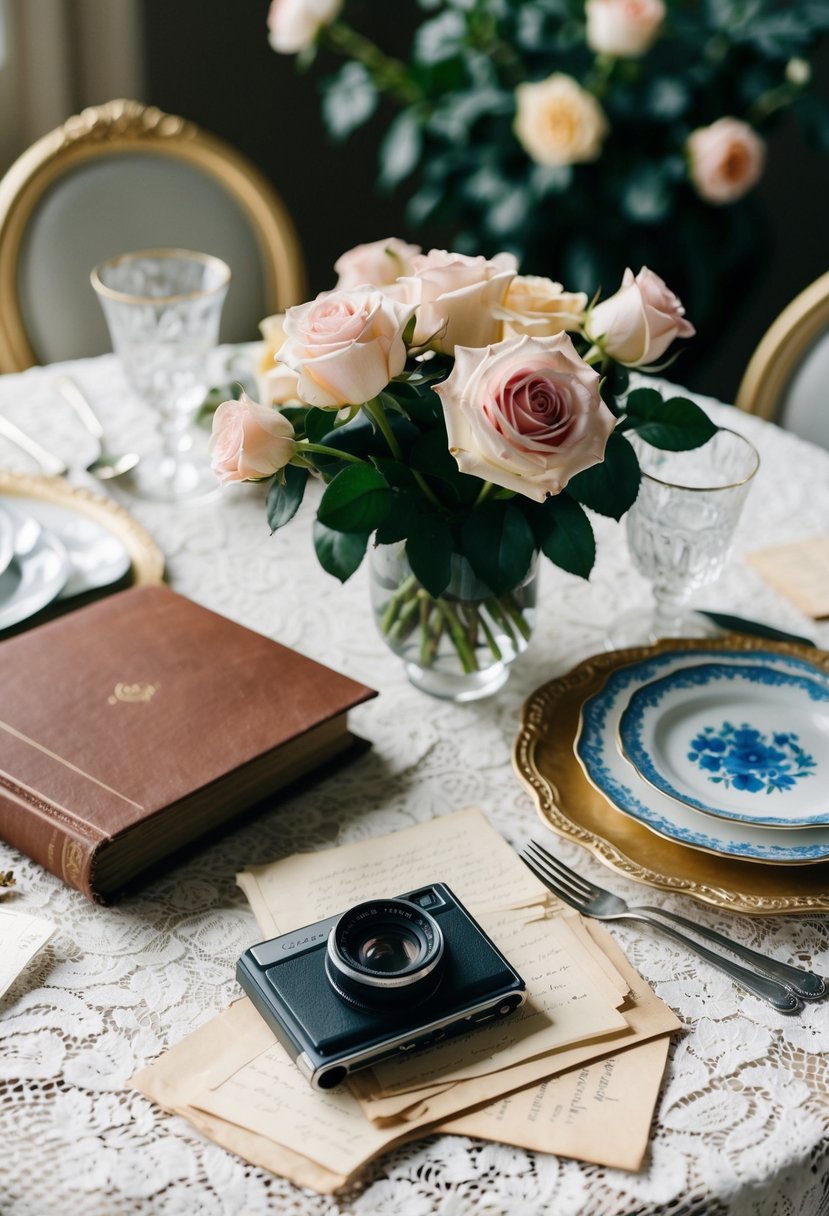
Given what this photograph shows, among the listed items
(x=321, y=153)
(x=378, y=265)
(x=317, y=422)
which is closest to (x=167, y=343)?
(x=378, y=265)

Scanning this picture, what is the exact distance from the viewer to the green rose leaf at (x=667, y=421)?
2.96 ft

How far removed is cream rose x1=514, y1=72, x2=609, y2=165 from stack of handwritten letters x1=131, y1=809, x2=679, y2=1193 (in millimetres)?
1533

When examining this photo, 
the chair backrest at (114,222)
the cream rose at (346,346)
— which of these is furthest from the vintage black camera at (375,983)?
the chair backrest at (114,222)

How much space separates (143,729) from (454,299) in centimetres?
37

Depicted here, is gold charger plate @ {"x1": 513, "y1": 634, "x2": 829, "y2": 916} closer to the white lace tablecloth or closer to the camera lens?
the white lace tablecloth

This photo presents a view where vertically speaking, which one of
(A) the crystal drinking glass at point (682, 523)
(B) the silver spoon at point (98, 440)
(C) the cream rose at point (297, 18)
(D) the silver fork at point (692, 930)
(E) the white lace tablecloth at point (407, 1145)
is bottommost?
(E) the white lace tablecloth at point (407, 1145)

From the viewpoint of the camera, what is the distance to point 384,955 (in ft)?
2.32

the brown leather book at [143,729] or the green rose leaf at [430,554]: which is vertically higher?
the green rose leaf at [430,554]

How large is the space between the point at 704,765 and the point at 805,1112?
0.28 metres

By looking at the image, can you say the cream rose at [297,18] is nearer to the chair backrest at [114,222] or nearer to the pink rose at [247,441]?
the chair backrest at [114,222]

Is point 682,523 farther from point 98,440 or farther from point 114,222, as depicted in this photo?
point 114,222

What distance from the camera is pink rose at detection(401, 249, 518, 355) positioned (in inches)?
32.6

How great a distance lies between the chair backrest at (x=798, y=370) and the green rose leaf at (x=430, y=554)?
96cm

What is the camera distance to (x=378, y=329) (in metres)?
0.77
